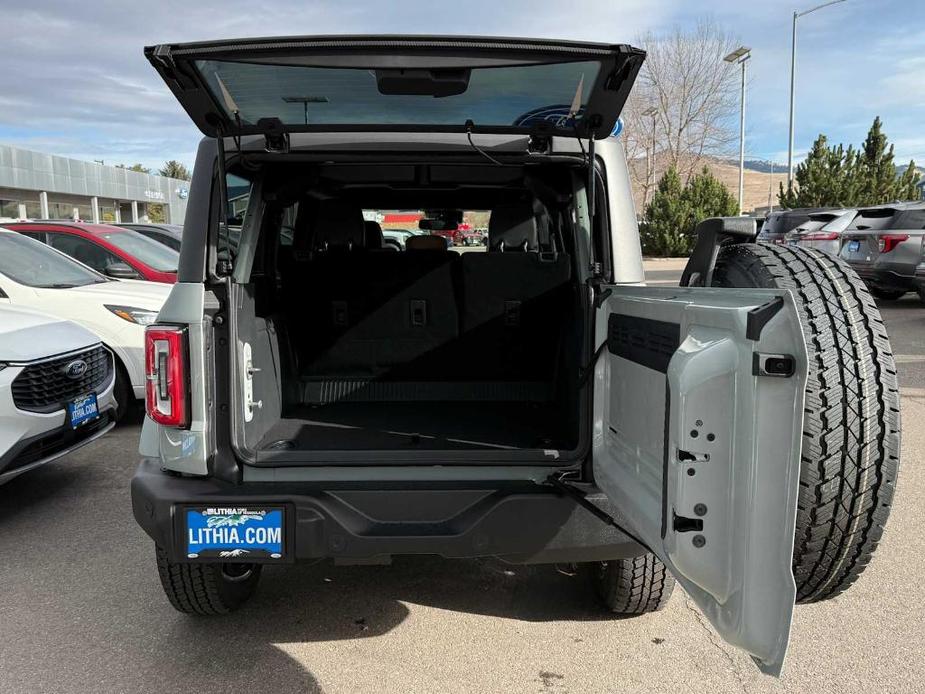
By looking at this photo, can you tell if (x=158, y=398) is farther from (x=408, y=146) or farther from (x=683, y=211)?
(x=683, y=211)

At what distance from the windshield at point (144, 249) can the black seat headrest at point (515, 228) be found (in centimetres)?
525

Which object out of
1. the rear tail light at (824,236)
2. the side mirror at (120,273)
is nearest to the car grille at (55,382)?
the side mirror at (120,273)

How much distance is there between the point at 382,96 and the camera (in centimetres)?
233

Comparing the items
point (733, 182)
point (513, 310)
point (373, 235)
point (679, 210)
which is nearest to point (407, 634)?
point (513, 310)

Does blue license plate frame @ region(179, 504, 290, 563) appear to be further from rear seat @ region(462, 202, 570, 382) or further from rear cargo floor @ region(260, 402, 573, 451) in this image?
rear seat @ region(462, 202, 570, 382)

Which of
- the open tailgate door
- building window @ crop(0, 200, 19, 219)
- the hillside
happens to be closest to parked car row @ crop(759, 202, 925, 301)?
the open tailgate door

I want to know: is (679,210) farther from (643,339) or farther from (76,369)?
(643,339)

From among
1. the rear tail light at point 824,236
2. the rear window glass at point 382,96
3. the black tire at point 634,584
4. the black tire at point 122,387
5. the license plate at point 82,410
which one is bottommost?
the black tire at point 634,584

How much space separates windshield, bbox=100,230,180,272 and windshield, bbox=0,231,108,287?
5.07 ft

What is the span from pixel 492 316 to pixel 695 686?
195 centimetres

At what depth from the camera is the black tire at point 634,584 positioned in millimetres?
2842

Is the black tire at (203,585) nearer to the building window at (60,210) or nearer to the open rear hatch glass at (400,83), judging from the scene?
the open rear hatch glass at (400,83)

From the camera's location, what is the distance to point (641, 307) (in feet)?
7.22

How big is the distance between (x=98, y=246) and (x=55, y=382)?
4870mm
